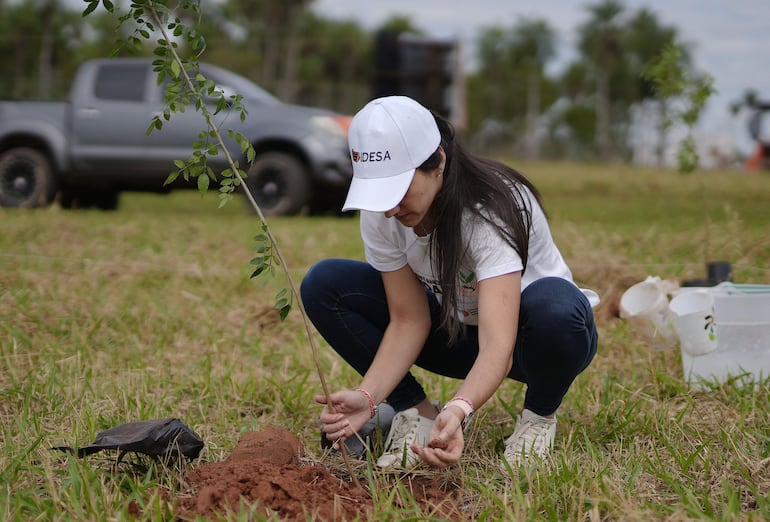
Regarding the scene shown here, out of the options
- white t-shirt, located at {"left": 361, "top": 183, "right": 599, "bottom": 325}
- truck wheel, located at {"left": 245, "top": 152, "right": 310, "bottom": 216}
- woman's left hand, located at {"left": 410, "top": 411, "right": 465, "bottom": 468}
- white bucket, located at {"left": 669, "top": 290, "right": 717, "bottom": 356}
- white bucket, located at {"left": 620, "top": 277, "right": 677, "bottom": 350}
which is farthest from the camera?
truck wheel, located at {"left": 245, "top": 152, "right": 310, "bottom": 216}

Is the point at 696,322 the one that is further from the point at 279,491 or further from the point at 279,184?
the point at 279,184

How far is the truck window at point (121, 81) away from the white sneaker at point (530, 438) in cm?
729

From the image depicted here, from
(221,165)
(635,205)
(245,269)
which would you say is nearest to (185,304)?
(245,269)

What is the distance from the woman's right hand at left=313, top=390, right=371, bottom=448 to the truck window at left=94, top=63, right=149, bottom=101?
23.7ft

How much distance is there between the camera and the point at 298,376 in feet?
10.9

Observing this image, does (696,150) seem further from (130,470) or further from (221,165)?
(221,165)

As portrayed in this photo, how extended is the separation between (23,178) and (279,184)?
2.65 meters

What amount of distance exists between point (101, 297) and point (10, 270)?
0.85 metres

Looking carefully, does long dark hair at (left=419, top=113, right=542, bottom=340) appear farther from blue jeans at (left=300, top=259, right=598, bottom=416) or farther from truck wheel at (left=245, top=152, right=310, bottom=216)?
truck wheel at (left=245, top=152, right=310, bottom=216)

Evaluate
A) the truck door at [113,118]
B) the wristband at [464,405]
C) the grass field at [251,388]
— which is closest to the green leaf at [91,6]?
the grass field at [251,388]

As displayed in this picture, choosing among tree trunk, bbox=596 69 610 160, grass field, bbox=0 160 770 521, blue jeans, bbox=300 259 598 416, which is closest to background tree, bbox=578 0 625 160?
tree trunk, bbox=596 69 610 160

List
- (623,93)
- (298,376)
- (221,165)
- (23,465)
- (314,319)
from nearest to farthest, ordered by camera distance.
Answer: (23,465) < (314,319) < (298,376) < (221,165) < (623,93)

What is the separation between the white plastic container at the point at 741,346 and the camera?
3.10m

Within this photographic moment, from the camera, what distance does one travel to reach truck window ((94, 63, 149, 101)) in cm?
884
